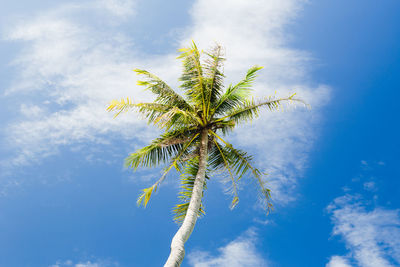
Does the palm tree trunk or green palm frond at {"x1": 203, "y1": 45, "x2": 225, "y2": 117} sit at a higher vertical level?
green palm frond at {"x1": 203, "y1": 45, "x2": 225, "y2": 117}

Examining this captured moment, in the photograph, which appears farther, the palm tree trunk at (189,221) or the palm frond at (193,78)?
the palm frond at (193,78)

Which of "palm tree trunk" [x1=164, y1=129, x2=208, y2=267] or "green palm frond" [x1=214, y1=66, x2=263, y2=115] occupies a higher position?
"green palm frond" [x1=214, y1=66, x2=263, y2=115]

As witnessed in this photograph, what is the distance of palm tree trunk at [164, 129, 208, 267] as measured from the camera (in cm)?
843

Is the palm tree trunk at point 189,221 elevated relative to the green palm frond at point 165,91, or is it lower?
lower

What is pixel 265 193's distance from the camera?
1352cm

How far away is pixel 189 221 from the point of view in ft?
33.5

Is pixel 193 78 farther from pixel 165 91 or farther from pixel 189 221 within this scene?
pixel 189 221

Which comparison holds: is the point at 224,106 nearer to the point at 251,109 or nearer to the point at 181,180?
the point at 251,109

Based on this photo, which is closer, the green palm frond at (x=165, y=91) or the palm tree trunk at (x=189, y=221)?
the palm tree trunk at (x=189, y=221)

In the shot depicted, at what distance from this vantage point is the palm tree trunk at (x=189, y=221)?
8.43 m

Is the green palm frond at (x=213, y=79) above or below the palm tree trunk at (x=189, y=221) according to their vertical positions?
above

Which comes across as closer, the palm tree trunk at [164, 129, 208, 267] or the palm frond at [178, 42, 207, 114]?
the palm tree trunk at [164, 129, 208, 267]

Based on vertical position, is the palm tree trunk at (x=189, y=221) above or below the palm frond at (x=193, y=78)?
below

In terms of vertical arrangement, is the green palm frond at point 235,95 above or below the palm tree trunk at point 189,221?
above
